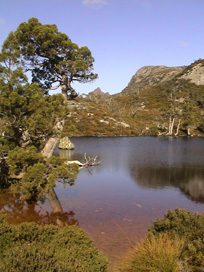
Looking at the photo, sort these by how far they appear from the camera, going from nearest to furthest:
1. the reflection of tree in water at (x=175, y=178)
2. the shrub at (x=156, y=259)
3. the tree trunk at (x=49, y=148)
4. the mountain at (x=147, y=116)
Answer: the shrub at (x=156, y=259), the tree trunk at (x=49, y=148), the reflection of tree in water at (x=175, y=178), the mountain at (x=147, y=116)

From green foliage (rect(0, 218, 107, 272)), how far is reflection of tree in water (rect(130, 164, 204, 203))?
524 inches

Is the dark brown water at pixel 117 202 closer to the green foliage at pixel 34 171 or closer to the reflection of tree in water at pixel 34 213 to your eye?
the reflection of tree in water at pixel 34 213

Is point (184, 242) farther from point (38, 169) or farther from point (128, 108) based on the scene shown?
point (128, 108)

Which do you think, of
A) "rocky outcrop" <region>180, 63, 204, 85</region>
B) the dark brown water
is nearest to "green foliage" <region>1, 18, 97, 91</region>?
the dark brown water

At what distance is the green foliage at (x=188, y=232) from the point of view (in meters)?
7.23

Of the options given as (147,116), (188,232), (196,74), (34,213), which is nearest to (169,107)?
(147,116)

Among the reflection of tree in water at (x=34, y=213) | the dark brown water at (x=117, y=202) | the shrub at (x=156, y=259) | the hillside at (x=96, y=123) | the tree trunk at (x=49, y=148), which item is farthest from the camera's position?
Result: the hillside at (x=96, y=123)

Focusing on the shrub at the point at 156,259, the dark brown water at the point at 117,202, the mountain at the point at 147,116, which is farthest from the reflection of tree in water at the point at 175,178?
the mountain at the point at 147,116

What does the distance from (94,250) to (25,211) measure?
9450 mm

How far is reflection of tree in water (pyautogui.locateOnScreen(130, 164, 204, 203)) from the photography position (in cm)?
2080

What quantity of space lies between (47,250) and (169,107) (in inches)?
4017

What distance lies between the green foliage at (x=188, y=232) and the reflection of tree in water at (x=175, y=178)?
9608mm

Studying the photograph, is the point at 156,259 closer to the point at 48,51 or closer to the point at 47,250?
the point at 47,250

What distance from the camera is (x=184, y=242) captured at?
823 centimetres
